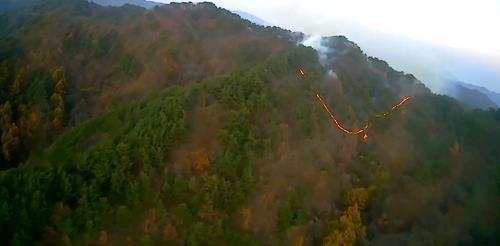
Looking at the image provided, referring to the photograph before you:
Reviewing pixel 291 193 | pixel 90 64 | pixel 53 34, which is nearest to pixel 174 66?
pixel 90 64

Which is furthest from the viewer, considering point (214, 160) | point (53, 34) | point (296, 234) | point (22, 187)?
point (53, 34)

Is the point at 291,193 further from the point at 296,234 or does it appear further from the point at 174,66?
the point at 174,66

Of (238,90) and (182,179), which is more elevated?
(238,90)

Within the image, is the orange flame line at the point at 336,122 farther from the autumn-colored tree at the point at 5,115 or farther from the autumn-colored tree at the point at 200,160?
the autumn-colored tree at the point at 5,115

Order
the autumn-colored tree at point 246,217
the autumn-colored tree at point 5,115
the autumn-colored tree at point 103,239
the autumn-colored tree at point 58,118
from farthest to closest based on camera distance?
1. the autumn-colored tree at point 58,118
2. the autumn-colored tree at point 5,115
3. the autumn-colored tree at point 246,217
4. the autumn-colored tree at point 103,239

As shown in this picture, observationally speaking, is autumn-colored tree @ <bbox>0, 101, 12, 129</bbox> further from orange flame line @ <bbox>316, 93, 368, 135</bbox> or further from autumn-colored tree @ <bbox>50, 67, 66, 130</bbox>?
orange flame line @ <bbox>316, 93, 368, 135</bbox>

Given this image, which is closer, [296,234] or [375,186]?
[296,234]

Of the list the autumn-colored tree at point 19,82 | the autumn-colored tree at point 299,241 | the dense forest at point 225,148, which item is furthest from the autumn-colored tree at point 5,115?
the autumn-colored tree at point 299,241

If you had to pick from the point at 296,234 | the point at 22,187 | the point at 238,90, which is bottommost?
the point at 296,234
